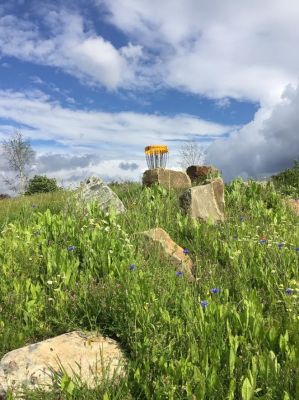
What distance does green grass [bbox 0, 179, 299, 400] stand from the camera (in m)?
3.42

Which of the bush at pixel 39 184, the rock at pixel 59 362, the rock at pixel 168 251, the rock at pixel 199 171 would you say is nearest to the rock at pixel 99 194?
the rock at pixel 168 251

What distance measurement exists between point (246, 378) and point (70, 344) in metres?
1.57

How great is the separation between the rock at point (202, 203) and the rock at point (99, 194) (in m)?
1.33

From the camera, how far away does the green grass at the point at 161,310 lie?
3.42m

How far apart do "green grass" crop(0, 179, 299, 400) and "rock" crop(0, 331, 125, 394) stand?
0.14 metres

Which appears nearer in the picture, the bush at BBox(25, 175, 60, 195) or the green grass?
the green grass

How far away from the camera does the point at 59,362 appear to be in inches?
148

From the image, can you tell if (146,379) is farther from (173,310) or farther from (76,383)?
(173,310)

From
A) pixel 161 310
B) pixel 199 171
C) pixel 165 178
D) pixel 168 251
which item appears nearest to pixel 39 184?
pixel 199 171

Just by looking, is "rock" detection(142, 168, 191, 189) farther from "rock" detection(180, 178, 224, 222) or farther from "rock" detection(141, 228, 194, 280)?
"rock" detection(141, 228, 194, 280)

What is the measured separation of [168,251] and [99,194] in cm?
405

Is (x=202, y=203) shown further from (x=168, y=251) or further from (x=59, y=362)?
(x=59, y=362)

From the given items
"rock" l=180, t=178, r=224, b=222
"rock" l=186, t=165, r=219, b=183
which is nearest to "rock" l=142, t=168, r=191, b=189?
"rock" l=186, t=165, r=219, b=183

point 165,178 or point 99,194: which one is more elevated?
point 165,178
